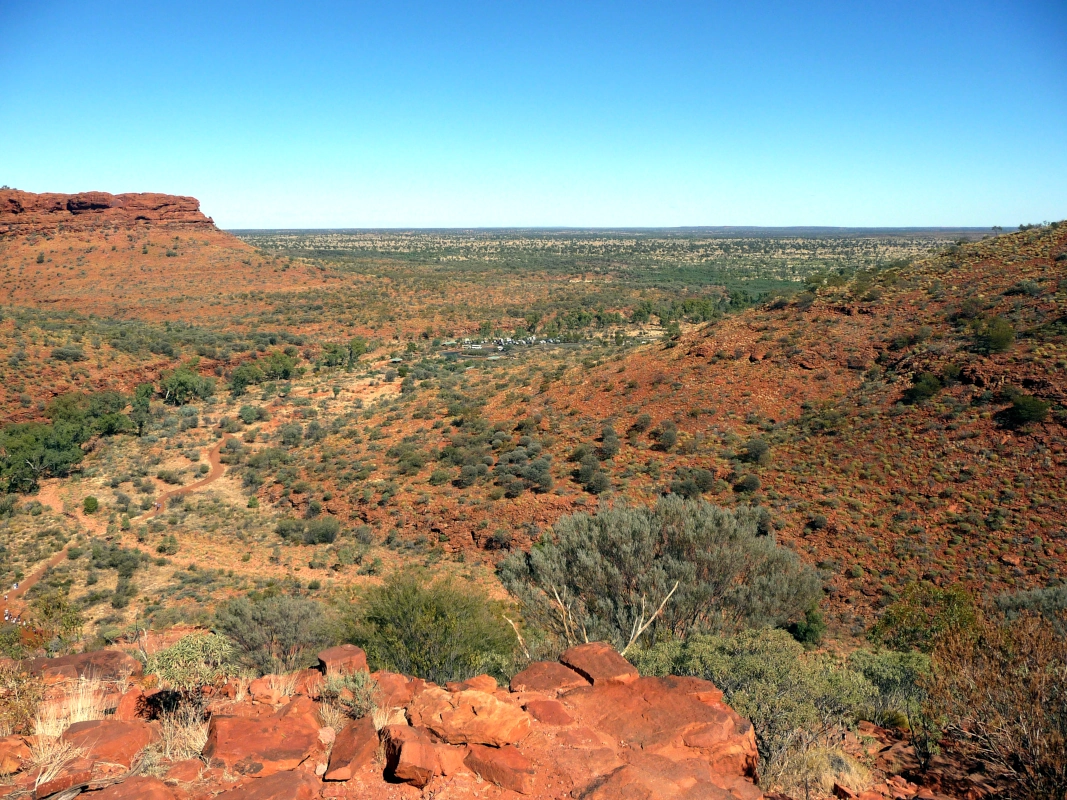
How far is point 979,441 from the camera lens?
66.4ft

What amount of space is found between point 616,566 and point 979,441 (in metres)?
15.3

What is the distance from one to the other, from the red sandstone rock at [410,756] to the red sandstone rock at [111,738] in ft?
8.08

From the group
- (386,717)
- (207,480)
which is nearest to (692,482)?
(386,717)

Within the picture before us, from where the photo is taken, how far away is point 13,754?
230 inches

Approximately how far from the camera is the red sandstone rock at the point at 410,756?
5.66 m

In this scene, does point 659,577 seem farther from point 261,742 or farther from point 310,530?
point 310,530

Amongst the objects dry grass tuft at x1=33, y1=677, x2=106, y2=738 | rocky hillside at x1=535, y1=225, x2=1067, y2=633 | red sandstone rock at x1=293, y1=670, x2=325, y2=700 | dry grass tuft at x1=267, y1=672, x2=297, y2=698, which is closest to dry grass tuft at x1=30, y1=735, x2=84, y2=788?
dry grass tuft at x1=33, y1=677, x2=106, y2=738

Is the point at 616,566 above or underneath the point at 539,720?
underneath

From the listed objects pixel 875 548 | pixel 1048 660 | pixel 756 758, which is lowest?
pixel 875 548

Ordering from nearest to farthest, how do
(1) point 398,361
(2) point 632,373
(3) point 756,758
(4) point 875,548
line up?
(3) point 756,758 < (4) point 875,548 < (2) point 632,373 < (1) point 398,361

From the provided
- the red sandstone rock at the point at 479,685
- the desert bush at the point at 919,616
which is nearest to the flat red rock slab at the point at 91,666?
the red sandstone rock at the point at 479,685

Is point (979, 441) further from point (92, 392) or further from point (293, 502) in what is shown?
point (92, 392)

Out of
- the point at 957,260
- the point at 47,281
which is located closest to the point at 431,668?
the point at 957,260

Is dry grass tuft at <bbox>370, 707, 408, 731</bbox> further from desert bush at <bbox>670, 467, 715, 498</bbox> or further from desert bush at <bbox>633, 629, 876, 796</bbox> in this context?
desert bush at <bbox>670, 467, 715, 498</bbox>
